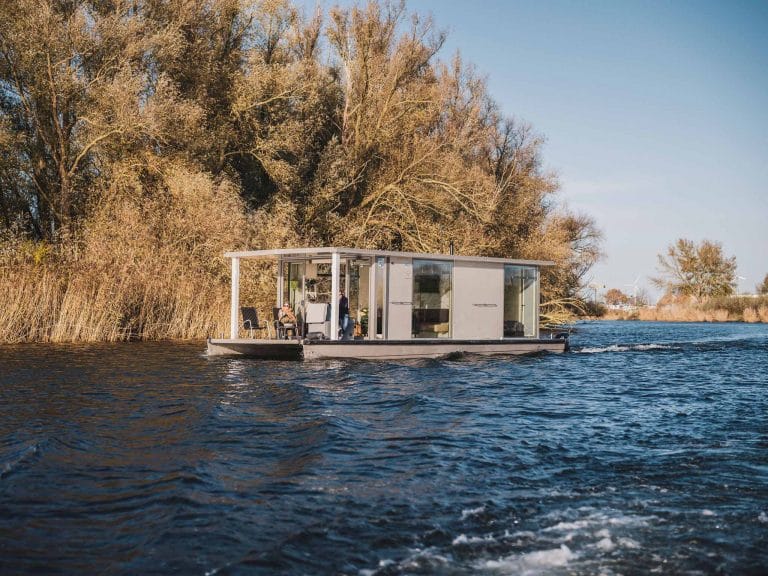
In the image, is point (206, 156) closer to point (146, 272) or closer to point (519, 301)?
point (146, 272)

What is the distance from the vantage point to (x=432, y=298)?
20.5m

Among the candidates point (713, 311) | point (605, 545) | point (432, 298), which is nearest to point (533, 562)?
point (605, 545)

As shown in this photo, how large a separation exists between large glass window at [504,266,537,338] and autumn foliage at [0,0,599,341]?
7732 millimetres

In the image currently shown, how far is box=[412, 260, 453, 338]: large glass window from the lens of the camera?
66.5ft

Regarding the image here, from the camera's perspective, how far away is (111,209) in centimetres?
2548

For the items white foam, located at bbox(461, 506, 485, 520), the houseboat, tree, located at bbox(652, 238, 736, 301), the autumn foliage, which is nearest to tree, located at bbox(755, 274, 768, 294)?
tree, located at bbox(652, 238, 736, 301)

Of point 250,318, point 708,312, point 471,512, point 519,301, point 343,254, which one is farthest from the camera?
point 708,312

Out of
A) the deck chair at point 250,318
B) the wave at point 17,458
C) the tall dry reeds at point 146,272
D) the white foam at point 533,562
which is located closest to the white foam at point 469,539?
the white foam at point 533,562

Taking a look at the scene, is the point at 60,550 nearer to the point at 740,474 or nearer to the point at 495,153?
the point at 740,474

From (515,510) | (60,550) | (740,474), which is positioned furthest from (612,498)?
(60,550)

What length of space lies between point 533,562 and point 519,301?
1723cm

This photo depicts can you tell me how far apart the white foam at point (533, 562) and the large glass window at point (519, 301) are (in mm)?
16565

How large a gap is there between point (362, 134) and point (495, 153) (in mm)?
9854

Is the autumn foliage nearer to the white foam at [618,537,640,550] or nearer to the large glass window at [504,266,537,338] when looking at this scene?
the large glass window at [504,266,537,338]
